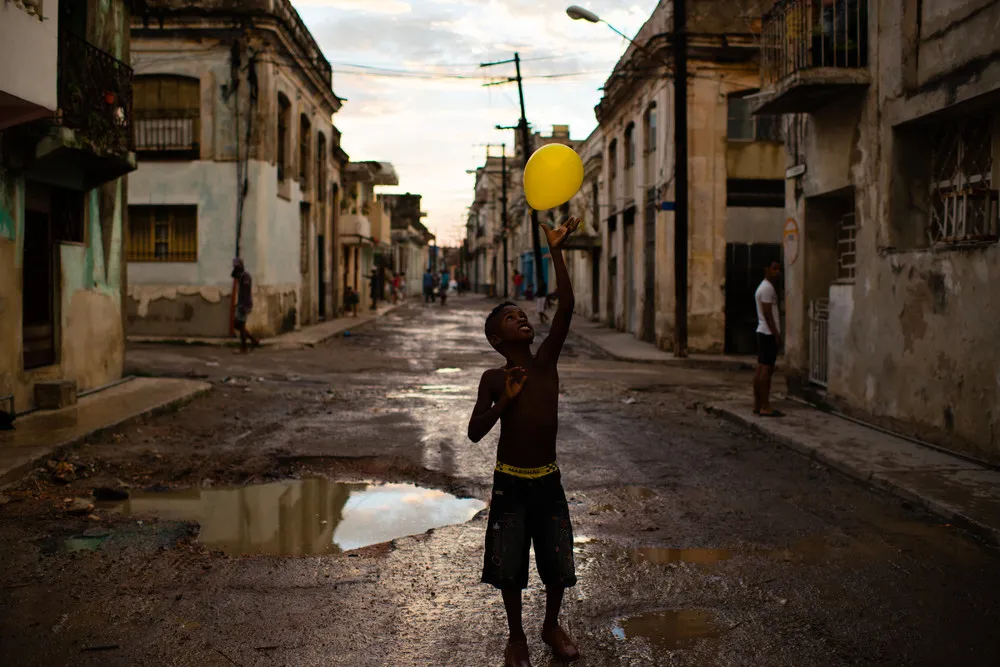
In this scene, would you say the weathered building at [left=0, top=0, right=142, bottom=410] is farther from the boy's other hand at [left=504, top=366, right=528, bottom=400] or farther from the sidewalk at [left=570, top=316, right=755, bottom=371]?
the sidewalk at [left=570, top=316, right=755, bottom=371]

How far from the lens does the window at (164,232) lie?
21.1 m

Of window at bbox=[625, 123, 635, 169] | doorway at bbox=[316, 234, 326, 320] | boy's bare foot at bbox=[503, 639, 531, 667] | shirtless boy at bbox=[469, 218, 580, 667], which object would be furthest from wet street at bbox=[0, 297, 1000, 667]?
doorway at bbox=[316, 234, 326, 320]

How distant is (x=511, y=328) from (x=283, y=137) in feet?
71.1

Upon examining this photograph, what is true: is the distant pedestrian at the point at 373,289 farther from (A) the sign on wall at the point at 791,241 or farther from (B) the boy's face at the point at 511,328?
(B) the boy's face at the point at 511,328

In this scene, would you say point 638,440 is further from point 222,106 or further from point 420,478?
point 222,106

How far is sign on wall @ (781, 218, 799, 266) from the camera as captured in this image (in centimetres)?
1176

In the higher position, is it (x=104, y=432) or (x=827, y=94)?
(x=827, y=94)

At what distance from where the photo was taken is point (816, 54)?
33.7 feet

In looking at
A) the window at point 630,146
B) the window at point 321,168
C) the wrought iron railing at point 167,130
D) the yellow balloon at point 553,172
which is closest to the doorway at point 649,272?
the window at point 630,146

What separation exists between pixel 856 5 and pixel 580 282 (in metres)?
27.2

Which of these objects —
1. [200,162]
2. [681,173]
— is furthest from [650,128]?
[200,162]

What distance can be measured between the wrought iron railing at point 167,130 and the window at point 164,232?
4.52ft

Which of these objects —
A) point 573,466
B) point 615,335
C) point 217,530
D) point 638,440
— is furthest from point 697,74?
point 217,530

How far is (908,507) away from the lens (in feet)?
20.8
